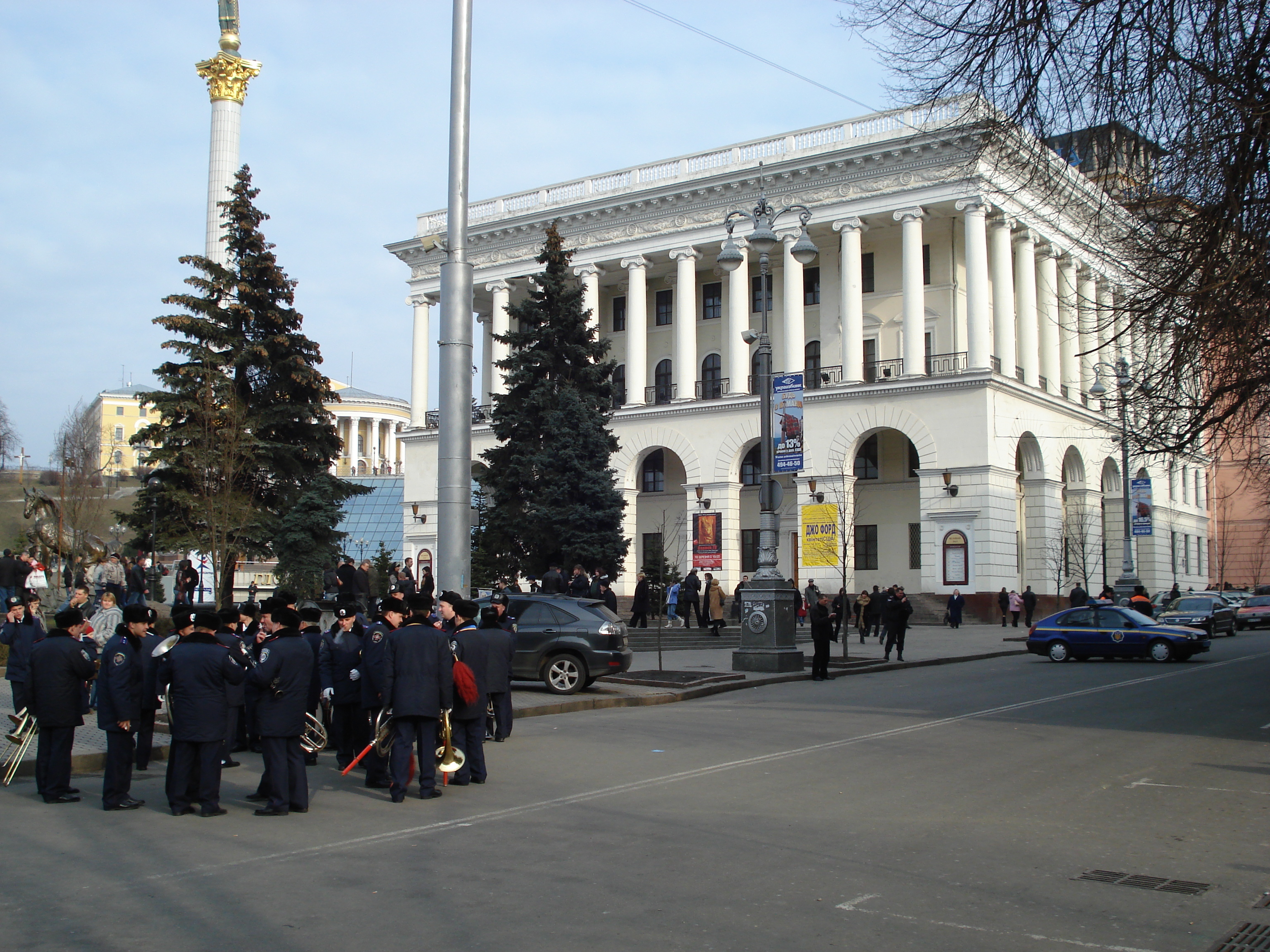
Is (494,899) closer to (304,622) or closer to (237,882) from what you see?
(237,882)

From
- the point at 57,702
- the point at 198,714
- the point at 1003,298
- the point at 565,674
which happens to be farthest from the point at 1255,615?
the point at 57,702

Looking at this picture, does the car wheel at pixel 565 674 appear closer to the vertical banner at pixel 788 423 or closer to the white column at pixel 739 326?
the vertical banner at pixel 788 423

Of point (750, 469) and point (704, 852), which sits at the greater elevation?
point (750, 469)

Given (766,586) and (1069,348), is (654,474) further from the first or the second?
(766,586)

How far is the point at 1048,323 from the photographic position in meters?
55.0

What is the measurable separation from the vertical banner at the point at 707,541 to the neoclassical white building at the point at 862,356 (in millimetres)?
1433

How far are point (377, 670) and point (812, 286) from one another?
46.6m

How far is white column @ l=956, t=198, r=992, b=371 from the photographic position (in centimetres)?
4659

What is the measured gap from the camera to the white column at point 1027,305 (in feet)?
167

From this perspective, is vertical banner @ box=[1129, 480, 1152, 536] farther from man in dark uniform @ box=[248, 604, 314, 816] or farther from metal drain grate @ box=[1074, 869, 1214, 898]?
man in dark uniform @ box=[248, 604, 314, 816]

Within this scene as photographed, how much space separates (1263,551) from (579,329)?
54247 millimetres

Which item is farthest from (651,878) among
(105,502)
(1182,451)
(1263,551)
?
(1263,551)

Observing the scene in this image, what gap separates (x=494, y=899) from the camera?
666cm

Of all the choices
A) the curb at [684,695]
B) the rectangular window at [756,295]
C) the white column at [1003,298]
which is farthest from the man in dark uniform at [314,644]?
the rectangular window at [756,295]
